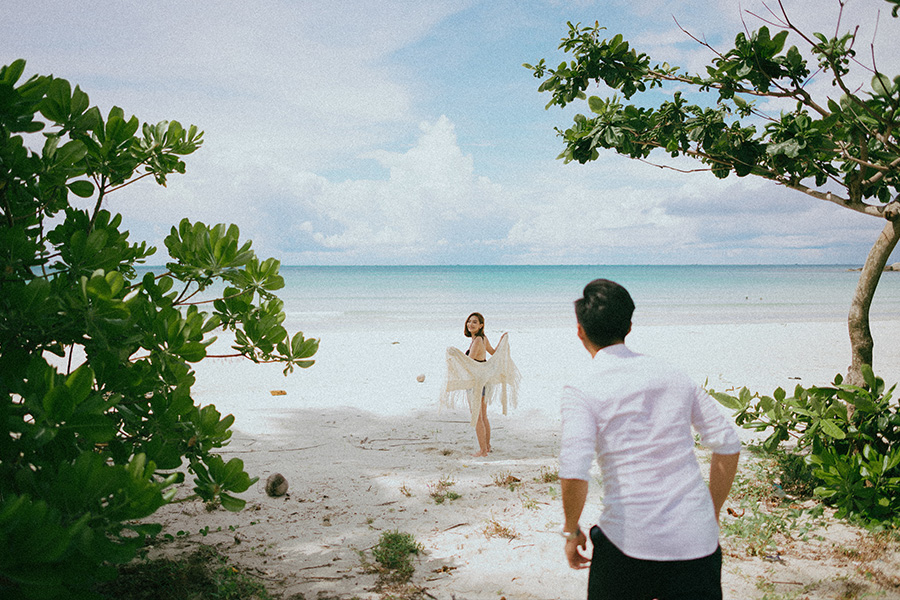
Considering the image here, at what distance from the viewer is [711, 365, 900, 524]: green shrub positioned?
3.64 meters

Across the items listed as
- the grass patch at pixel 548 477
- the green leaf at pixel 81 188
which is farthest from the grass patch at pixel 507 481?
the green leaf at pixel 81 188

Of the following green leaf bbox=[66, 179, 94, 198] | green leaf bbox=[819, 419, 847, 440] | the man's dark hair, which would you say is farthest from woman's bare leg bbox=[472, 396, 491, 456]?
green leaf bbox=[66, 179, 94, 198]

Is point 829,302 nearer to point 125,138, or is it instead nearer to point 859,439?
point 859,439

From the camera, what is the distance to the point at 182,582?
9.93 ft

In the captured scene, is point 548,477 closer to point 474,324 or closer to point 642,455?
point 474,324

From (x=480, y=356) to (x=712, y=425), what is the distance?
3.99 metres

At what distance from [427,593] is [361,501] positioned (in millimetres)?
1527

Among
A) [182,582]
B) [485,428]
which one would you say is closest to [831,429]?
[485,428]

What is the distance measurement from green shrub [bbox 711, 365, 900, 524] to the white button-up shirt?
2.61m

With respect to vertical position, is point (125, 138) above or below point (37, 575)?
above

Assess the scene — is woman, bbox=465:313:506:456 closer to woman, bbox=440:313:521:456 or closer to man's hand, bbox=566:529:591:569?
woman, bbox=440:313:521:456

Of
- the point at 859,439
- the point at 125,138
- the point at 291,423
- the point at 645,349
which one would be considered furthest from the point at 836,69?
the point at 645,349

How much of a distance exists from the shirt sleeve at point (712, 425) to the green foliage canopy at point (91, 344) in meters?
1.94

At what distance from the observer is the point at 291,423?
6773mm
